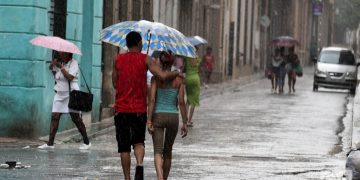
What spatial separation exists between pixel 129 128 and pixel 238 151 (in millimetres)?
6185

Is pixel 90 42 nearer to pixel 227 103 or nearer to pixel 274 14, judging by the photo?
pixel 227 103

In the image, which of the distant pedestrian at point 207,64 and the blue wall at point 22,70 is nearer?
the blue wall at point 22,70

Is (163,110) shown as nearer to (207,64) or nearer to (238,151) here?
(238,151)

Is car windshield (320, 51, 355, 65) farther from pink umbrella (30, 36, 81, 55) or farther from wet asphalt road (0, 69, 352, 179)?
pink umbrella (30, 36, 81, 55)

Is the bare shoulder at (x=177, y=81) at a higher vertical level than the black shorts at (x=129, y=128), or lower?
higher

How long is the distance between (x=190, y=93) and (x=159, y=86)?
11.3 meters

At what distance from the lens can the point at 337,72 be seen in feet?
143

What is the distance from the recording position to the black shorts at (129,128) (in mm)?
12609

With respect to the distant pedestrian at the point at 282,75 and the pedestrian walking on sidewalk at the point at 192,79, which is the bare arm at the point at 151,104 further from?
the distant pedestrian at the point at 282,75

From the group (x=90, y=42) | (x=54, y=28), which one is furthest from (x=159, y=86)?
(x=90, y=42)

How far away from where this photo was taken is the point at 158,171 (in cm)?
1259

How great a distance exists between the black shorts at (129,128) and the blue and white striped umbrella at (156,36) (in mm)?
959

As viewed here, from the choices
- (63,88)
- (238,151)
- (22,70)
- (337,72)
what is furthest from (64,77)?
(337,72)

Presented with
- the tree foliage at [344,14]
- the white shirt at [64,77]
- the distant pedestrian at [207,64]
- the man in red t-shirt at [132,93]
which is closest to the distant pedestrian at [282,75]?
the distant pedestrian at [207,64]
